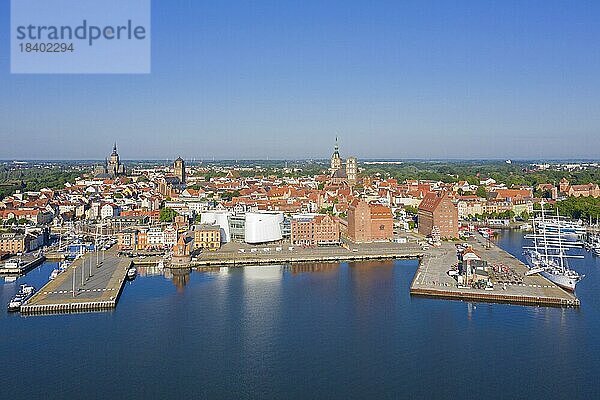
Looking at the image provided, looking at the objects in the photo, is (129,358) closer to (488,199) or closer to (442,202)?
(442,202)

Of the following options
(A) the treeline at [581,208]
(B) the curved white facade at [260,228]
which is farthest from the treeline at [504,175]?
(B) the curved white facade at [260,228]

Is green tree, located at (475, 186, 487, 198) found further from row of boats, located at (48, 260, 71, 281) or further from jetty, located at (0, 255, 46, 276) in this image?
jetty, located at (0, 255, 46, 276)

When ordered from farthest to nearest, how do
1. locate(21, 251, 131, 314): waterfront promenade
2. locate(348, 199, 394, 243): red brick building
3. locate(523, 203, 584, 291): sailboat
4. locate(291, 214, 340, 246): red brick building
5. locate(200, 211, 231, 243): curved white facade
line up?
locate(348, 199, 394, 243): red brick building
locate(200, 211, 231, 243): curved white facade
locate(291, 214, 340, 246): red brick building
locate(523, 203, 584, 291): sailboat
locate(21, 251, 131, 314): waterfront promenade

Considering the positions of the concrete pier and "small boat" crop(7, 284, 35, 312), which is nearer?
"small boat" crop(7, 284, 35, 312)

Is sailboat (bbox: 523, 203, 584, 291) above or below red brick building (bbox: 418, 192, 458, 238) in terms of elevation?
below

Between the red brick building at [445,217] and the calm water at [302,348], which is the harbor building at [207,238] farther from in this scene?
the red brick building at [445,217]

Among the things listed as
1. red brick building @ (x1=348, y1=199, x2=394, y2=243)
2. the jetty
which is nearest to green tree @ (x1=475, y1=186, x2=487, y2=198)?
red brick building @ (x1=348, y1=199, x2=394, y2=243)

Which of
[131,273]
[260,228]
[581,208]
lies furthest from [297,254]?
[581,208]

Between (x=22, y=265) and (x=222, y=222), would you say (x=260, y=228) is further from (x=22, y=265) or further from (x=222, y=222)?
(x=22, y=265)
